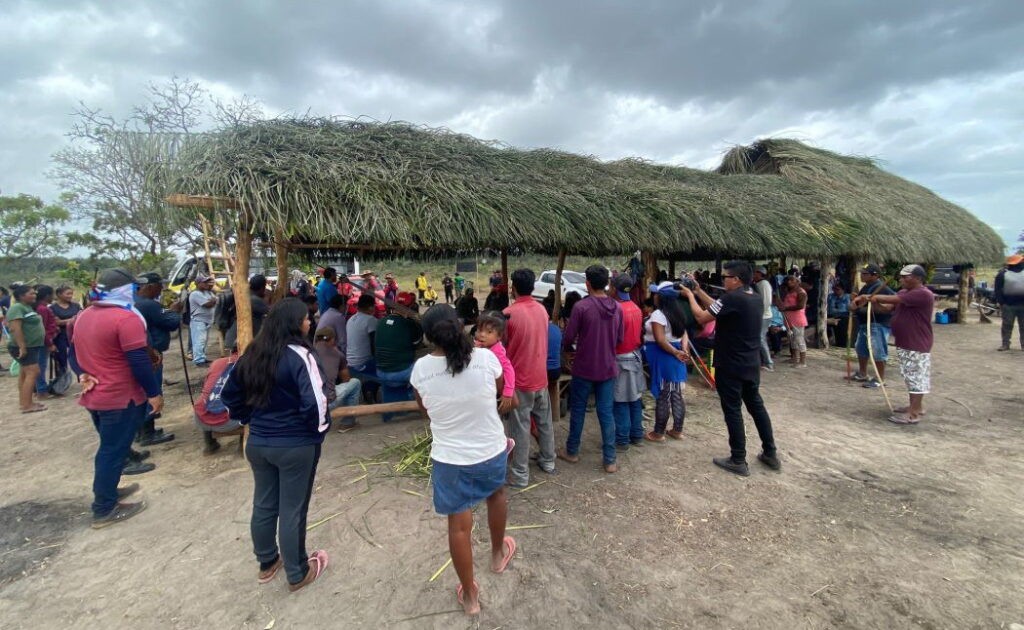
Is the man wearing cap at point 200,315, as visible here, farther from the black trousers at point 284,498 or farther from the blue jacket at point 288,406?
the blue jacket at point 288,406

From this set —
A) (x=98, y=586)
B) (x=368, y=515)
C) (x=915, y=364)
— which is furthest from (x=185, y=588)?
(x=915, y=364)

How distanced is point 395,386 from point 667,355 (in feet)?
9.66

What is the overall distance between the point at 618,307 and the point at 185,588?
3568 millimetres

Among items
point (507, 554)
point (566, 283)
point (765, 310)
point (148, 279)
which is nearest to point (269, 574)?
point (507, 554)

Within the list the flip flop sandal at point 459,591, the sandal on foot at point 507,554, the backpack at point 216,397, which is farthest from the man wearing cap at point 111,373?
the sandal on foot at point 507,554

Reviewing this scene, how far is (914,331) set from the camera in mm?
5012

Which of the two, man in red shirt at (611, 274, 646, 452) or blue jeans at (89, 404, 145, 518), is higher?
man in red shirt at (611, 274, 646, 452)

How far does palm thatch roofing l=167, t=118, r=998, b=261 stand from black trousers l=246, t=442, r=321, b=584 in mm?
2411

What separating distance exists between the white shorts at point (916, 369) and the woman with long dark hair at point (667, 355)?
269cm

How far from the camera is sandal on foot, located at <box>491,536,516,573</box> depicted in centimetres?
274

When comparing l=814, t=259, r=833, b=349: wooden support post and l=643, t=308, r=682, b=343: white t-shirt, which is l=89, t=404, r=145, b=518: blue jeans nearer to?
l=643, t=308, r=682, b=343: white t-shirt

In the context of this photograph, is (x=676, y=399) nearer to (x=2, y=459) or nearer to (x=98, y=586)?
(x=98, y=586)

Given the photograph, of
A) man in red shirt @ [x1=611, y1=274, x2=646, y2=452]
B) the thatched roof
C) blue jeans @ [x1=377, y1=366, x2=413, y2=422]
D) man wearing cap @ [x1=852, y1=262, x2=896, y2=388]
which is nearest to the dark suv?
the thatched roof

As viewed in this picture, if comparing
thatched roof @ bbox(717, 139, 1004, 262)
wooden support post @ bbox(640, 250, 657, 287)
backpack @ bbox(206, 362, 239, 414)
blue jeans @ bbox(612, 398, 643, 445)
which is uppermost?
thatched roof @ bbox(717, 139, 1004, 262)
